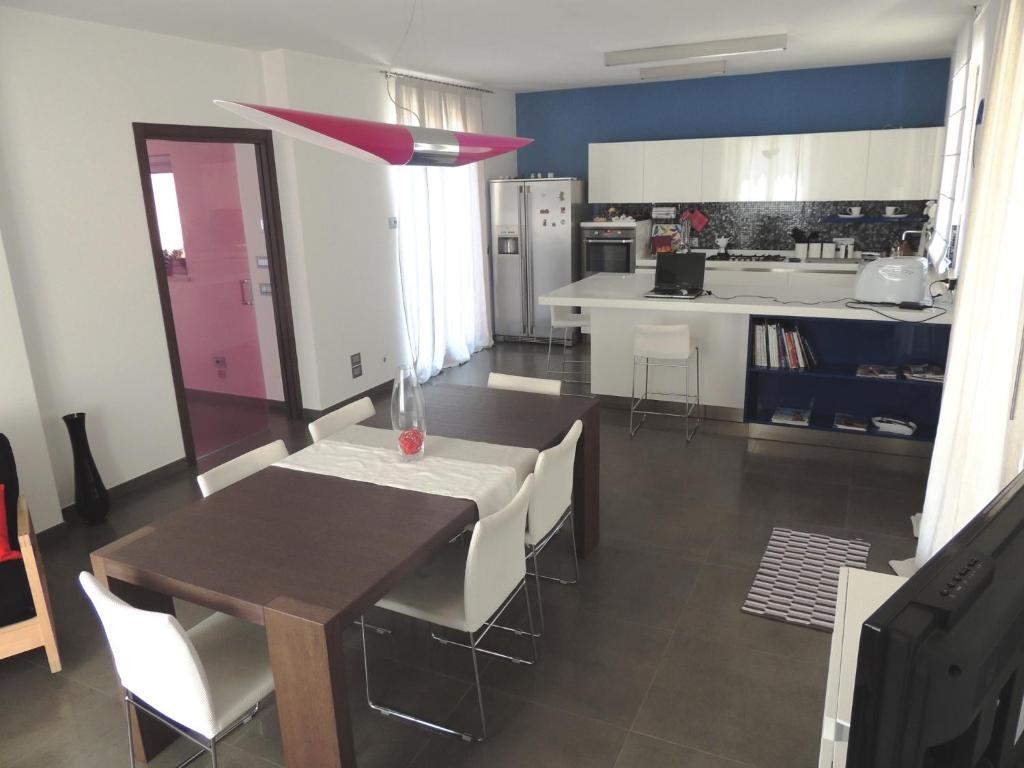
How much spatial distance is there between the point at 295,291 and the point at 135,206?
1.37m

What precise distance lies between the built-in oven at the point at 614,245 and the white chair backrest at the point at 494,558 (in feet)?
17.9

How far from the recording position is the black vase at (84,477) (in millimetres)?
4043

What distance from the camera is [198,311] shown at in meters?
6.15

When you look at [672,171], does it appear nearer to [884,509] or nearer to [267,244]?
[267,244]

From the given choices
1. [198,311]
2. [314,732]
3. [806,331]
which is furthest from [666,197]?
[314,732]

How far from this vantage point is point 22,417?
12.2 feet

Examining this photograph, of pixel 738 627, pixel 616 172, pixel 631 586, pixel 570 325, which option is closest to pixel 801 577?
pixel 738 627

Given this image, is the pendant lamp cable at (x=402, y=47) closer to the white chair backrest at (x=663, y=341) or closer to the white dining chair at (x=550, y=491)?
the white dining chair at (x=550, y=491)

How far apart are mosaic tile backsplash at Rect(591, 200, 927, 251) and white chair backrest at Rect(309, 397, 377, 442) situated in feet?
16.9

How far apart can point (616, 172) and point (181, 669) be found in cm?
673

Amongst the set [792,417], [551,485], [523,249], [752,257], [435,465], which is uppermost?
[523,249]

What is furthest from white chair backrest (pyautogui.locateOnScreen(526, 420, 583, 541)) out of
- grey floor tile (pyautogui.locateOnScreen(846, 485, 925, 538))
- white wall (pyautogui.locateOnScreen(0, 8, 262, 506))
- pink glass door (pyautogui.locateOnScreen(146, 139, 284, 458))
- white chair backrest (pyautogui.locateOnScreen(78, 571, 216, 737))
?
pink glass door (pyautogui.locateOnScreen(146, 139, 284, 458))

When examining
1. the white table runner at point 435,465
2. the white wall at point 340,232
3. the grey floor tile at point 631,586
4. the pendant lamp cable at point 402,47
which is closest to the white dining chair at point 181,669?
the white table runner at point 435,465

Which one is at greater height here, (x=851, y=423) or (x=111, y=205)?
(x=111, y=205)
